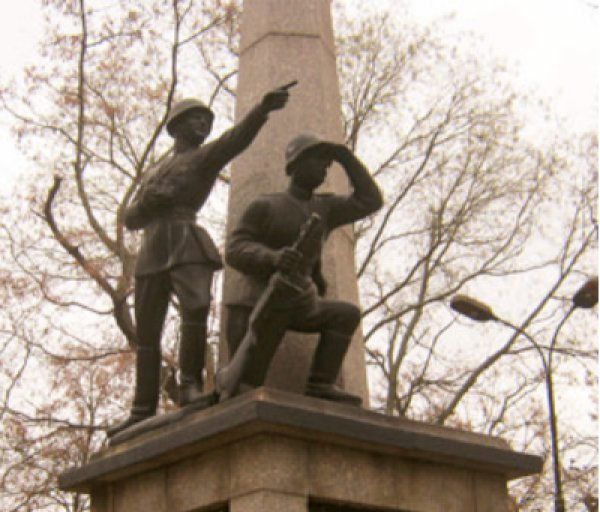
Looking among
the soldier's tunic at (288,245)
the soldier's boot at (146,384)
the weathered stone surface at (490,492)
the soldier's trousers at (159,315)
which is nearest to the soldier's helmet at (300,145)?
the soldier's tunic at (288,245)

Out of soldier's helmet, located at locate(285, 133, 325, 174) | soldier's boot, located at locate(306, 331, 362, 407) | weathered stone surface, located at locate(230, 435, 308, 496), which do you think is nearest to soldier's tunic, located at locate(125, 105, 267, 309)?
soldier's helmet, located at locate(285, 133, 325, 174)

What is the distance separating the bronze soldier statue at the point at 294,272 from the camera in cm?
569

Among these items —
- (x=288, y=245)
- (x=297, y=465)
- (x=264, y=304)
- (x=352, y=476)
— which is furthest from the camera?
(x=288, y=245)

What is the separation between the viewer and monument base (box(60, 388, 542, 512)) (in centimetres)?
516

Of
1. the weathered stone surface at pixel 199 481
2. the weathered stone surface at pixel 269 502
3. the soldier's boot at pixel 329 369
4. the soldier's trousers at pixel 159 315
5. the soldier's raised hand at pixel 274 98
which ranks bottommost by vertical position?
the weathered stone surface at pixel 269 502

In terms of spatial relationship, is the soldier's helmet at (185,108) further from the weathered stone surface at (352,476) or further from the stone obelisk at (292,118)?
the weathered stone surface at (352,476)

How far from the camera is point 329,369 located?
604cm

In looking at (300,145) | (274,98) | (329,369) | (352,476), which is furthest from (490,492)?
(274,98)

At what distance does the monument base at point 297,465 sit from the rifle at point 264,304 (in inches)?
10.6

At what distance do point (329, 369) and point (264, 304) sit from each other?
64 cm

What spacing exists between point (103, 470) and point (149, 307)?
1.06 metres

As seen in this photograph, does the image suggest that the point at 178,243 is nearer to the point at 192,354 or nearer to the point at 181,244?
the point at 181,244

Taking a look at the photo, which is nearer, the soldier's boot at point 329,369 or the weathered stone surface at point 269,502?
the weathered stone surface at point 269,502

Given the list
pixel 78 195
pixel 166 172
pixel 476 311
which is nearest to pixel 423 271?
pixel 476 311
